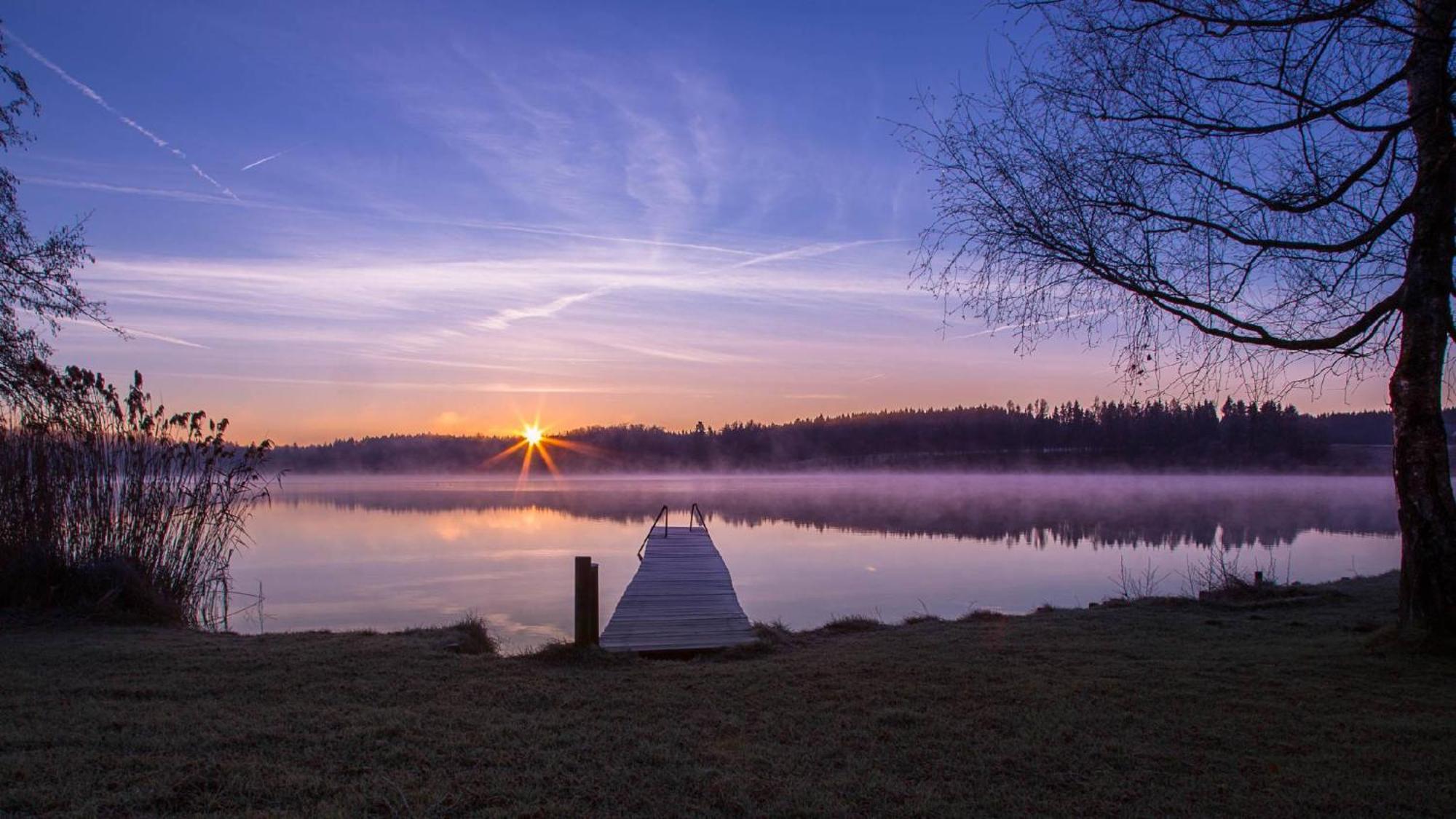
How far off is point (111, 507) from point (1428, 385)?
41.4 feet

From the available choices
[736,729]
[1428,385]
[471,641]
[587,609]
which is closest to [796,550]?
[471,641]

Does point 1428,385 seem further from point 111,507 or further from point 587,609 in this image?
point 111,507

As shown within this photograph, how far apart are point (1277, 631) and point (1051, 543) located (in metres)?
15.5

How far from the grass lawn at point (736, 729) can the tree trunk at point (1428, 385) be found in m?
0.54

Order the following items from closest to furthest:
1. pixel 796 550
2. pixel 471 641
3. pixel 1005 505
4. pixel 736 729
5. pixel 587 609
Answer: pixel 736 729
pixel 587 609
pixel 471 641
pixel 796 550
pixel 1005 505

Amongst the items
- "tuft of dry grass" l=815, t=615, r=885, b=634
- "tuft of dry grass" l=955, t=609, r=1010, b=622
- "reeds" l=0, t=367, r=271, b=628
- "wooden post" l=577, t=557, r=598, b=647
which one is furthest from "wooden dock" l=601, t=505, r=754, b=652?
"reeds" l=0, t=367, r=271, b=628

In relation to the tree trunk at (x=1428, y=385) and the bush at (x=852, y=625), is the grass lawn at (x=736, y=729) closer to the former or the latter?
the tree trunk at (x=1428, y=385)

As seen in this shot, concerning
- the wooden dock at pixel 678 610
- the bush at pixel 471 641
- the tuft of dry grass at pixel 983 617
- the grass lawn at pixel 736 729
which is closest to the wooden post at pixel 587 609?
the wooden dock at pixel 678 610

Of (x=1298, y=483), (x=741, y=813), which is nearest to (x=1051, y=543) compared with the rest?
(x=741, y=813)

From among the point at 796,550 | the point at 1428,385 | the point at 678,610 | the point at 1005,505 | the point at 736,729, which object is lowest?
the point at 1005,505

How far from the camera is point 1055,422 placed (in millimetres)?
87375

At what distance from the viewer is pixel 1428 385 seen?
6.32 metres

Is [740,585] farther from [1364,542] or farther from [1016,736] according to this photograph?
[1364,542]

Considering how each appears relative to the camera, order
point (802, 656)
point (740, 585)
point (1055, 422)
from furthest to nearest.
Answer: point (1055, 422)
point (740, 585)
point (802, 656)
